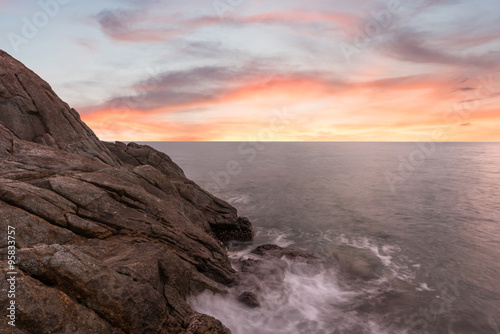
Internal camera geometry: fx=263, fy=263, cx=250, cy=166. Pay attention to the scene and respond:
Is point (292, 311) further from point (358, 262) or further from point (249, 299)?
point (358, 262)

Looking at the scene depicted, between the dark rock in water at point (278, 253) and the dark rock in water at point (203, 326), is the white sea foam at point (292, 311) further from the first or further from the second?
the dark rock in water at point (278, 253)

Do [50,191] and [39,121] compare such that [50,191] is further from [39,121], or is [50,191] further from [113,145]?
[113,145]

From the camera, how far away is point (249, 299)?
17.5 meters

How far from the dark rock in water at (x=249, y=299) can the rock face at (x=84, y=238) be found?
1.44 metres

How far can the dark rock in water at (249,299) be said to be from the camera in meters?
17.3

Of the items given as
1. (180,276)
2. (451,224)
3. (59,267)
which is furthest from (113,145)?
(451,224)

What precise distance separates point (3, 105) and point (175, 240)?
15594mm

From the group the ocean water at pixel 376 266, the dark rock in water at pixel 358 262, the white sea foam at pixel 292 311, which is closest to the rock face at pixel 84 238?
the white sea foam at pixel 292 311

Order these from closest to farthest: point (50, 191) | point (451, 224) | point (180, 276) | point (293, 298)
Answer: point (50, 191), point (180, 276), point (293, 298), point (451, 224)

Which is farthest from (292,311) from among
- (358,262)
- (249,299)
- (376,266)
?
(376,266)

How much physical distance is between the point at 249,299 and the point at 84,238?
10753 mm

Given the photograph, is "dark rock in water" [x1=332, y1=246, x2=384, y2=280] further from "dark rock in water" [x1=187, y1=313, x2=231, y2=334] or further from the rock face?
"dark rock in water" [x1=187, y1=313, x2=231, y2=334]

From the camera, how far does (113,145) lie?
3212 centimetres

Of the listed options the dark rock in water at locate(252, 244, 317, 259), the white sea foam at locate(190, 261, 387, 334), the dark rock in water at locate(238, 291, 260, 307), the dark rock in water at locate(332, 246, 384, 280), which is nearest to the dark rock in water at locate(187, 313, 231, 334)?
the white sea foam at locate(190, 261, 387, 334)
